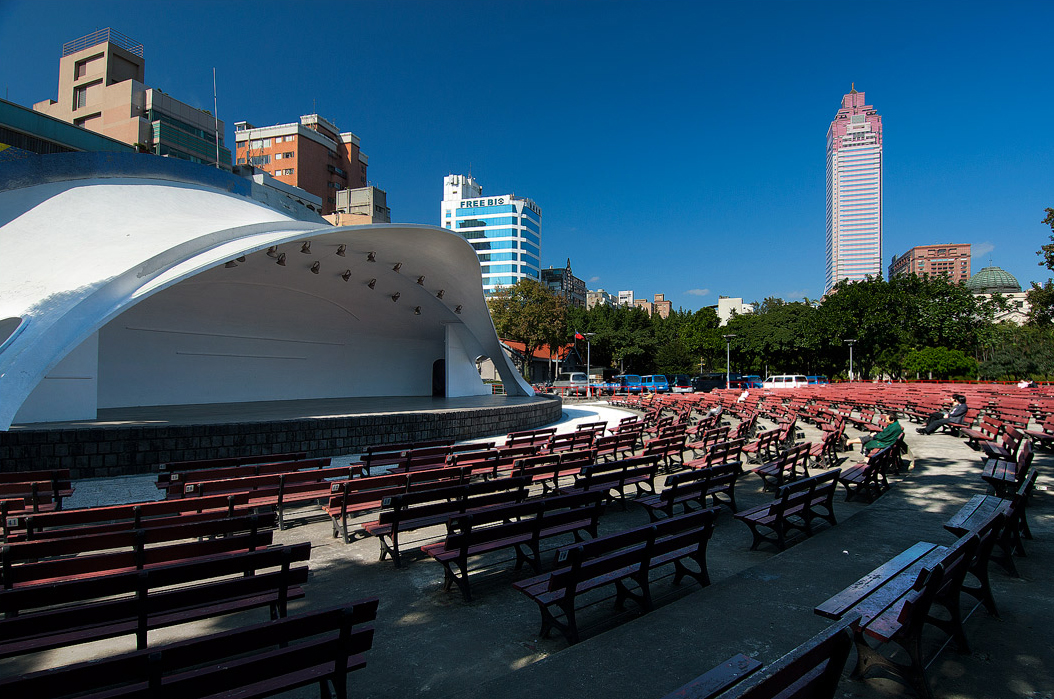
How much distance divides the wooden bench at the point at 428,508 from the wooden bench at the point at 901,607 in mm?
2965

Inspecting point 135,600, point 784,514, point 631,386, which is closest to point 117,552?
point 135,600

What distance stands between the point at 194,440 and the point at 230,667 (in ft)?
31.0

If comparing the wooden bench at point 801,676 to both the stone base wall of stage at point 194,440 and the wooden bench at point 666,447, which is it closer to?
the wooden bench at point 666,447

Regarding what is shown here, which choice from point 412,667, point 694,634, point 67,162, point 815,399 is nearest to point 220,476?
point 412,667

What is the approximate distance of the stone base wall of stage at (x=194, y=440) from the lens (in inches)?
356

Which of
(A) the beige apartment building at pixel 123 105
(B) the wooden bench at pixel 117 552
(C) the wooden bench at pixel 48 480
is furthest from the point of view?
(A) the beige apartment building at pixel 123 105

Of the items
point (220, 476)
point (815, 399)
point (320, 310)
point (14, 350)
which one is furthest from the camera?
point (815, 399)

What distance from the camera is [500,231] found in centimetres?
9819

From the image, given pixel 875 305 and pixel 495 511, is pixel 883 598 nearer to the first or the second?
pixel 495 511

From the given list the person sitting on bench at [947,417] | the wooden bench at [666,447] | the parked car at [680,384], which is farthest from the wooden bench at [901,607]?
the parked car at [680,384]

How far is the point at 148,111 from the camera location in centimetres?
4819

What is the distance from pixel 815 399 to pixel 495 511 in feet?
71.4

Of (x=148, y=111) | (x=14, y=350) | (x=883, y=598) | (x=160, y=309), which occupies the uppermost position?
(x=148, y=111)

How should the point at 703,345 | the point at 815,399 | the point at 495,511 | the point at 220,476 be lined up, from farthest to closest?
1. the point at 703,345
2. the point at 815,399
3. the point at 220,476
4. the point at 495,511
